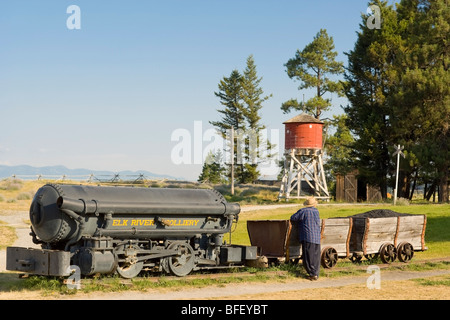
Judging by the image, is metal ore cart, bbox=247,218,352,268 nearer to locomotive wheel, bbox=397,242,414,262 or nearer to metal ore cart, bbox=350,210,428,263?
metal ore cart, bbox=350,210,428,263

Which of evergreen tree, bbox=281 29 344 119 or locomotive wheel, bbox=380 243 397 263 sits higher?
evergreen tree, bbox=281 29 344 119

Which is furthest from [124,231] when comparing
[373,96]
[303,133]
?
[373,96]

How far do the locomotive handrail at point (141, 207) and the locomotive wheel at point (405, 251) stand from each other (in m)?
6.11

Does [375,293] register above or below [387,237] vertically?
below

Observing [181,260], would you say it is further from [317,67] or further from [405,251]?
[317,67]

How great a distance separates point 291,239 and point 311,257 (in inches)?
47.7

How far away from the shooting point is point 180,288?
13.3 meters

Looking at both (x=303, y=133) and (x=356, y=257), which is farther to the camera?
(x=303, y=133)

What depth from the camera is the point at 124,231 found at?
1398 centimetres

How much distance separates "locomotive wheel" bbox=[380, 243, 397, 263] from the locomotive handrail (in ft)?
17.4

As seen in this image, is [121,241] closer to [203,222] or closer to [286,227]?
[203,222]

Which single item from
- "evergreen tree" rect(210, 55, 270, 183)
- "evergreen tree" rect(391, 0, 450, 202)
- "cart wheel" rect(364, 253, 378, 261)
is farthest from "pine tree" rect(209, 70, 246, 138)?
"cart wheel" rect(364, 253, 378, 261)

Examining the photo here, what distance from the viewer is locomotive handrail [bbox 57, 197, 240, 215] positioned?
1323cm
